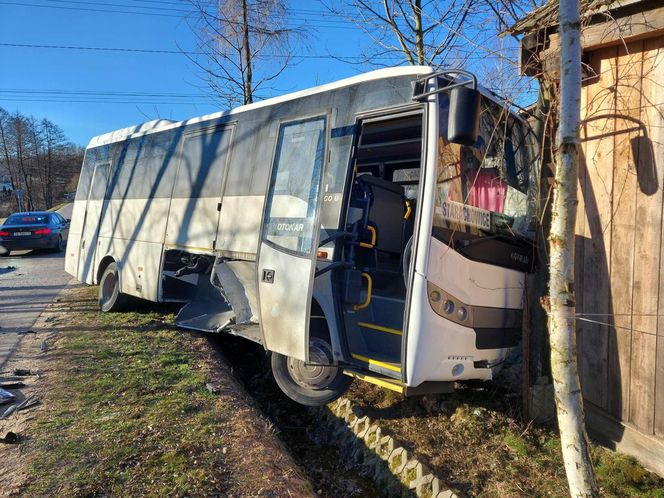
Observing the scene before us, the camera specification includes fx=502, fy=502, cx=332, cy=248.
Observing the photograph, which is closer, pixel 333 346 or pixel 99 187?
pixel 333 346

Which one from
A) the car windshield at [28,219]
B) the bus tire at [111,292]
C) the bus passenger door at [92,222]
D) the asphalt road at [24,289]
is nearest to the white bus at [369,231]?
the bus tire at [111,292]

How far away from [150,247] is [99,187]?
2.87 m

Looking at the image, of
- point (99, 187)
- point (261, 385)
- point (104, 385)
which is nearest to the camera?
point (104, 385)

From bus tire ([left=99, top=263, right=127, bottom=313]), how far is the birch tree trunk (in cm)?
744

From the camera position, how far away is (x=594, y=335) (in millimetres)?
4270

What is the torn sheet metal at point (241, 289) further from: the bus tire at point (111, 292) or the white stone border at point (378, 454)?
the bus tire at point (111, 292)

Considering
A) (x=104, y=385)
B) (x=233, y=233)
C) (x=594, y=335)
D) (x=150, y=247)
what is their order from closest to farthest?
(x=594, y=335), (x=104, y=385), (x=233, y=233), (x=150, y=247)

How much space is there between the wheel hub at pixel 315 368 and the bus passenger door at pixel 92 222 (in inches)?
232

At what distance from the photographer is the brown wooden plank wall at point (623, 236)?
3.71m

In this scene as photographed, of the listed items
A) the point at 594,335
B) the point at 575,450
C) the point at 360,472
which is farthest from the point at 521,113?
the point at 360,472

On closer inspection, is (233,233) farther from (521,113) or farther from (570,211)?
(570,211)

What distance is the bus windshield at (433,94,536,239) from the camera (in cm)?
406

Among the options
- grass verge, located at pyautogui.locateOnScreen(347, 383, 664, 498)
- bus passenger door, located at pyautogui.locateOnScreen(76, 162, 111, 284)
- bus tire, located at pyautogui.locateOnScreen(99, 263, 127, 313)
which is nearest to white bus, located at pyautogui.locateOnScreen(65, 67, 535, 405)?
grass verge, located at pyautogui.locateOnScreen(347, 383, 664, 498)

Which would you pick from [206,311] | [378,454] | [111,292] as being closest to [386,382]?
[378,454]
